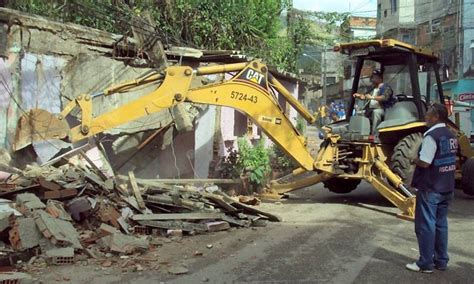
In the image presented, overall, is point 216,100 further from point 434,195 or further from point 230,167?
point 434,195

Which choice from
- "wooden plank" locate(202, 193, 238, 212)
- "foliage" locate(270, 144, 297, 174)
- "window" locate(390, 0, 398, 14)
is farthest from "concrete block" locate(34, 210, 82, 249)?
"window" locate(390, 0, 398, 14)

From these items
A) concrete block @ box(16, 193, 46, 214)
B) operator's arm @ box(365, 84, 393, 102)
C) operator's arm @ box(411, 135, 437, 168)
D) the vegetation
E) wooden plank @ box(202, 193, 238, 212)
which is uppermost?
the vegetation

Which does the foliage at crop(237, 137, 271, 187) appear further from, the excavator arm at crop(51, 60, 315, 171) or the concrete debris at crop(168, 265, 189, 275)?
the concrete debris at crop(168, 265, 189, 275)

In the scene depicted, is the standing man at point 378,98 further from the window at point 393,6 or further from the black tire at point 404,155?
A: the window at point 393,6

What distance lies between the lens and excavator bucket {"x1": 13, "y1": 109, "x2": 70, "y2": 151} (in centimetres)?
752

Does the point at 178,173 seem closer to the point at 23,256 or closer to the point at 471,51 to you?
the point at 23,256

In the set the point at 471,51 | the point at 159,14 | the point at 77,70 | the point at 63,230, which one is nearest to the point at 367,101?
the point at 77,70

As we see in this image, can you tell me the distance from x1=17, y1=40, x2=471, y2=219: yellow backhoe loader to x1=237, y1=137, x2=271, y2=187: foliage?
0.40 metres

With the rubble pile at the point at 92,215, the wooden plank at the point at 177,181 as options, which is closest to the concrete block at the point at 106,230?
the rubble pile at the point at 92,215

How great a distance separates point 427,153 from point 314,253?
6.13 ft

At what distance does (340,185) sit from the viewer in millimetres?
11469

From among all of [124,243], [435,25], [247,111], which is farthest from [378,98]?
[435,25]

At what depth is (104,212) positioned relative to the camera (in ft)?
23.4

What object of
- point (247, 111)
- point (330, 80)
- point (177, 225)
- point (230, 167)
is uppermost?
point (330, 80)
